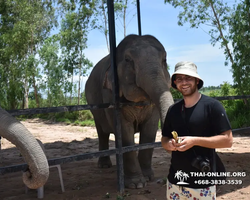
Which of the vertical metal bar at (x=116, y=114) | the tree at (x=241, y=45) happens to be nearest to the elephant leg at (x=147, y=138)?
the vertical metal bar at (x=116, y=114)

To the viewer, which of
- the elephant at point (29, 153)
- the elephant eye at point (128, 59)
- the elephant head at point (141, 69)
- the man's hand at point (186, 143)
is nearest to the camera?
the man's hand at point (186, 143)

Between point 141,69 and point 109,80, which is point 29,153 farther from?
point 109,80

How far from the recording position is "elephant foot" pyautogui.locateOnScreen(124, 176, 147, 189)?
14.9ft

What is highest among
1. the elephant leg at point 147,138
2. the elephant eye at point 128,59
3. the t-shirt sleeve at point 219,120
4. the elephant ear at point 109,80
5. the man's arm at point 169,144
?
the elephant eye at point 128,59

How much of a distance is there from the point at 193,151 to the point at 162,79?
178 centimetres

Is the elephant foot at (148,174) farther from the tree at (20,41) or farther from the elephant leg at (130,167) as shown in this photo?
the tree at (20,41)

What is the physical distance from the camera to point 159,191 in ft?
14.0

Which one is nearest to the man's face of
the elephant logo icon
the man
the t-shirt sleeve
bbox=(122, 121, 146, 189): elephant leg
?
the man

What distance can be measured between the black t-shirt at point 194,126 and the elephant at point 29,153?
0.93m

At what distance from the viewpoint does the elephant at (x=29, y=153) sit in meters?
2.32

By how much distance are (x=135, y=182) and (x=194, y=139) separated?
2.70 meters

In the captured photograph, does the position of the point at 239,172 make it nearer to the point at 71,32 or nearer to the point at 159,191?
the point at 159,191

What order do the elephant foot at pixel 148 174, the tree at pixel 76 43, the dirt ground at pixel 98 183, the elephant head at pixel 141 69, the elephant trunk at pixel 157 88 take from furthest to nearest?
the tree at pixel 76 43 < the elephant foot at pixel 148 174 < the dirt ground at pixel 98 183 < the elephant head at pixel 141 69 < the elephant trunk at pixel 157 88

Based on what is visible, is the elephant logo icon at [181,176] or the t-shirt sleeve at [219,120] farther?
the elephant logo icon at [181,176]
